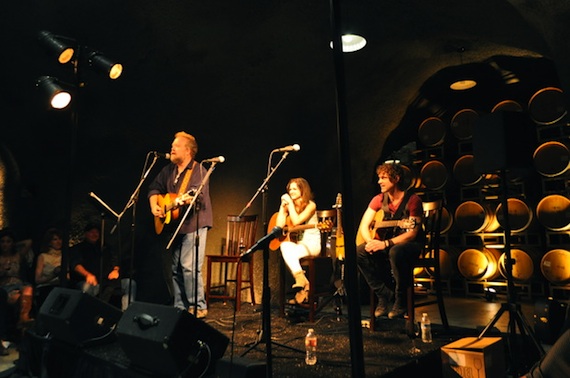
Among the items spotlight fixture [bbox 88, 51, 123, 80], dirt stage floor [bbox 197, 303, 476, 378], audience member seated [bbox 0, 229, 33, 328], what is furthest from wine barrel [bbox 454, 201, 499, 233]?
audience member seated [bbox 0, 229, 33, 328]

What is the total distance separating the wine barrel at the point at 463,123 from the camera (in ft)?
23.0

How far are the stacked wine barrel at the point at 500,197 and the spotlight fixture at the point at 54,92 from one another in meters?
4.93

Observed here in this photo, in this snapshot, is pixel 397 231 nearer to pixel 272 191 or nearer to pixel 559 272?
pixel 272 191

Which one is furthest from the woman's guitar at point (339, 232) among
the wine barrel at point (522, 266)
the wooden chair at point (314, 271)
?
the wine barrel at point (522, 266)

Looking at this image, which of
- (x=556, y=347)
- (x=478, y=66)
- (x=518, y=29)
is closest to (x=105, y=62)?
(x=556, y=347)

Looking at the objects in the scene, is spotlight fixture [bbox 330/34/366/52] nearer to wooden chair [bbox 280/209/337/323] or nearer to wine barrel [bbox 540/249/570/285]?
wooden chair [bbox 280/209/337/323]

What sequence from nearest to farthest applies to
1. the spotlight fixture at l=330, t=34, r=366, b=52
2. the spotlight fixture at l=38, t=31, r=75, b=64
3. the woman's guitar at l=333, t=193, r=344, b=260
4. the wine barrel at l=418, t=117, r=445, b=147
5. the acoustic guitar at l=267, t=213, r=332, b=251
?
the spotlight fixture at l=38, t=31, r=75, b=64
the acoustic guitar at l=267, t=213, r=332, b=251
the woman's guitar at l=333, t=193, r=344, b=260
the spotlight fixture at l=330, t=34, r=366, b=52
the wine barrel at l=418, t=117, r=445, b=147

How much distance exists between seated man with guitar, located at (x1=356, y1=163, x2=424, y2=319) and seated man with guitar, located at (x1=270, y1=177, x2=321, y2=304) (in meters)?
0.61

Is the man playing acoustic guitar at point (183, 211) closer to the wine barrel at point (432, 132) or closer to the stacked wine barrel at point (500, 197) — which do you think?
the stacked wine barrel at point (500, 197)

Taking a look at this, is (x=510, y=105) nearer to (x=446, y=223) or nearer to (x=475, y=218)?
(x=475, y=218)

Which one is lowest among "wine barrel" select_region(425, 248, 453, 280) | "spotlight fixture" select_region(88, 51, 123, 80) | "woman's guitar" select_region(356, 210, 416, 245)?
"wine barrel" select_region(425, 248, 453, 280)

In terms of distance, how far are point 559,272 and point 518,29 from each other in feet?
10.8

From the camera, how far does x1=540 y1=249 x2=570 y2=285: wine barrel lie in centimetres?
562

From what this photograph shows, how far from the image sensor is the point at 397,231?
13.3 feet
